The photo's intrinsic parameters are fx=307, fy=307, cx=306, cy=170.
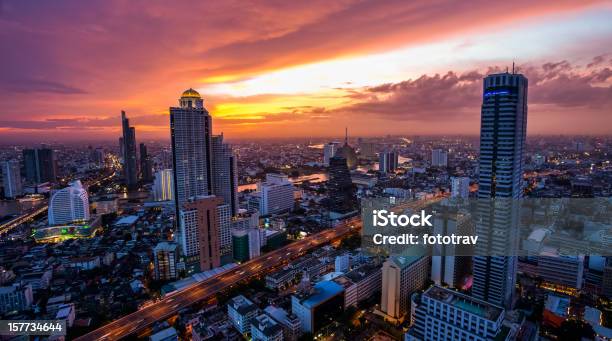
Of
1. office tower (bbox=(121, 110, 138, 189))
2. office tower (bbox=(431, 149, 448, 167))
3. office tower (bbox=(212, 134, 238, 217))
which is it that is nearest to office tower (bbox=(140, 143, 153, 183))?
office tower (bbox=(121, 110, 138, 189))

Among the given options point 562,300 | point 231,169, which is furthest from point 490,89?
point 231,169

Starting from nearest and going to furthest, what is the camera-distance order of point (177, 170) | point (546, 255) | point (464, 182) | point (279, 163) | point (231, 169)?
point (546, 255) < point (177, 170) < point (231, 169) < point (464, 182) < point (279, 163)

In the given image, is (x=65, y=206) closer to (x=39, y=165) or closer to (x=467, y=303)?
(x=39, y=165)

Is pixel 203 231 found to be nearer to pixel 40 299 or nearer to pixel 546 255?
pixel 40 299

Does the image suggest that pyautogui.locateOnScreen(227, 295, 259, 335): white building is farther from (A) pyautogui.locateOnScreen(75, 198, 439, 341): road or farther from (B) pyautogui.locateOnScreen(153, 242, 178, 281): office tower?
(B) pyautogui.locateOnScreen(153, 242, 178, 281): office tower

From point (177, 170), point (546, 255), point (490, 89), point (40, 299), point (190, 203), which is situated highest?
point (490, 89)
